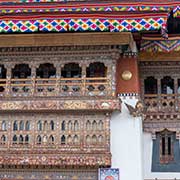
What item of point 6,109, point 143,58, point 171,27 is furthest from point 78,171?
point 171,27

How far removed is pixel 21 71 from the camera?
1315 cm

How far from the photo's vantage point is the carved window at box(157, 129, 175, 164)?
1291cm

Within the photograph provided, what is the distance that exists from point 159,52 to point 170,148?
8.26ft

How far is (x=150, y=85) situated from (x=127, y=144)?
2.35 meters

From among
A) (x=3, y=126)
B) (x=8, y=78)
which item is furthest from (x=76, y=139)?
(x=8, y=78)

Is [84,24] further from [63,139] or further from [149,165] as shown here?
[149,165]

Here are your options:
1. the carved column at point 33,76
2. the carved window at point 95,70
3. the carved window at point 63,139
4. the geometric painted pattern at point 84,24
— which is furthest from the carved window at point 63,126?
the geometric painted pattern at point 84,24

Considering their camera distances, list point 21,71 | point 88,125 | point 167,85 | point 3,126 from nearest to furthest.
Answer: point 88,125 < point 3,126 < point 21,71 < point 167,85

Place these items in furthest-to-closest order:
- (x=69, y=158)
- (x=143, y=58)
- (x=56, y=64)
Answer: (x=143, y=58)
(x=56, y=64)
(x=69, y=158)

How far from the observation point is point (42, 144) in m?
12.0

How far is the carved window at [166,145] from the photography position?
1291cm

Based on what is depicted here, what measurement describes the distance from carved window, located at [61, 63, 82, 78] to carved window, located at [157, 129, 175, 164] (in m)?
2.66

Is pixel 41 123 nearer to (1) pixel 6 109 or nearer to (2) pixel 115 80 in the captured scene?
(1) pixel 6 109

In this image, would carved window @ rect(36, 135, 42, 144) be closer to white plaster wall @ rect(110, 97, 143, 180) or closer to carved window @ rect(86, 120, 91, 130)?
carved window @ rect(86, 120, 91, 130)
